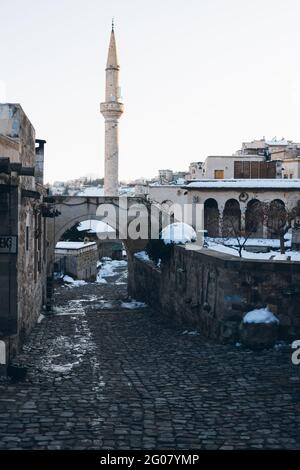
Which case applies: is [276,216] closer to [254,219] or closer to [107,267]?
[254,219]

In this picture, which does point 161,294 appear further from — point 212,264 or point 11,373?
point 11,373

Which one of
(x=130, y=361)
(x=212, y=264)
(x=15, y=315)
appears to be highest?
(x=212, y=264)

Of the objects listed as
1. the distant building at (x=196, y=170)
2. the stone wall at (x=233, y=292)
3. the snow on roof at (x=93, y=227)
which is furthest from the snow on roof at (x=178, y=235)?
the distant building at (x=196, y=170)

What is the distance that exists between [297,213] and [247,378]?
936 inches

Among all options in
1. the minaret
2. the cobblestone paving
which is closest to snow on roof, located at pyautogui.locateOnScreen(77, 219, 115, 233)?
the minaret

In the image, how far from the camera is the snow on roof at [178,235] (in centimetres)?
1797

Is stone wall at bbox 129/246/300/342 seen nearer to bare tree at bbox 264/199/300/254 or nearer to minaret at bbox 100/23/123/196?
bare tree at bbox 264/199/300/254

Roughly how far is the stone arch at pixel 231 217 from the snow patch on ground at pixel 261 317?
23.0 meters

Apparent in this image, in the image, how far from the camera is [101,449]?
6.79 m

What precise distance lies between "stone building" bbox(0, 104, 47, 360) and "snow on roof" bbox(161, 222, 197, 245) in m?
4.60

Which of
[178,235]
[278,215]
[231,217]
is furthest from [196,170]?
[178,235]

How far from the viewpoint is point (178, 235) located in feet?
59.5

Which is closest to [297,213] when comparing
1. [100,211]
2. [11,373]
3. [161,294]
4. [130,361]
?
[100,211]

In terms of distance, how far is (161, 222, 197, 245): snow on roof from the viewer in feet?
59.0
